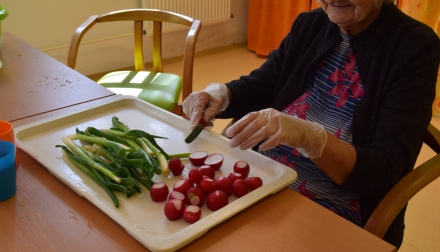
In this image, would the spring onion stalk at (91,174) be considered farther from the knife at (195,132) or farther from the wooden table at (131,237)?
the knife at (195,132)

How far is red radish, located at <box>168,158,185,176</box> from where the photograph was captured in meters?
1.01

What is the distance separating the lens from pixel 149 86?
220 cm

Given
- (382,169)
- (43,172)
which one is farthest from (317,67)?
(43,172)

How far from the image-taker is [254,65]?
160 inches

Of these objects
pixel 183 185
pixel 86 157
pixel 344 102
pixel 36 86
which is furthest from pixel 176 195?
pixel 36 86

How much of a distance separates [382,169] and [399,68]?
28cm

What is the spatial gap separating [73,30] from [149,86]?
4.72 ft

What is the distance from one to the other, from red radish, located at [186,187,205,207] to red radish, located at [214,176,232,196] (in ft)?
0.14

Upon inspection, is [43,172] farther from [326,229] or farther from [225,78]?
[225,78]

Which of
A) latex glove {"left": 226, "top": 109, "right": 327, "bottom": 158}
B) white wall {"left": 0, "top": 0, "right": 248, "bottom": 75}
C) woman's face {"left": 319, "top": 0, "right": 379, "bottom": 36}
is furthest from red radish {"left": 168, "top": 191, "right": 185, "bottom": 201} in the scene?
white wall {"left": 0, "top": 0, "right": 248, "bottom": 75}

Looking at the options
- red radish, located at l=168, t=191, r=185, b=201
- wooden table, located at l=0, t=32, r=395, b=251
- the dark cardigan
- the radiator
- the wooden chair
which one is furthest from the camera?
the radiator

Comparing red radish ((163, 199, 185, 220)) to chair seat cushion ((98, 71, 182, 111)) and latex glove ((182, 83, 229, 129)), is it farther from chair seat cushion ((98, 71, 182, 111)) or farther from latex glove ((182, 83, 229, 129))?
chair seat cushion ((98, 71, 182, 111))

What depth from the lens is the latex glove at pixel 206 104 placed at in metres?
1.28

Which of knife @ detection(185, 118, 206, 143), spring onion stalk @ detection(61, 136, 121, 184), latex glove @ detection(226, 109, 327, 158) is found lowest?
knife @ detection(185, 118, 206, 143)
